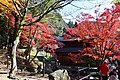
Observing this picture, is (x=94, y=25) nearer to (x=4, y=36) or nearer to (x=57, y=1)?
(x=57, y=1)

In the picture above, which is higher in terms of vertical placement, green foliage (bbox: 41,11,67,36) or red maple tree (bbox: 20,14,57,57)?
green foliage (bbox: 41,11,67,36)

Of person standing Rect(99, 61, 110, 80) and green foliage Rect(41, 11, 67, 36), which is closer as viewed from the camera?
person standing Rect(99, 61, 110, 80)

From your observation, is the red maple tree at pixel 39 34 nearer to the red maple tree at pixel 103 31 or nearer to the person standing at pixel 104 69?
the red maple tree at pixel 103 31

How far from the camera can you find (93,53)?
18359 millimetres

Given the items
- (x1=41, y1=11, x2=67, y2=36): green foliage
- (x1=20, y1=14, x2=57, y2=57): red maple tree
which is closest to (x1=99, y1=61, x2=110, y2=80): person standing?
(x1=41, y1=11, x2=67, y2=36): green foliage

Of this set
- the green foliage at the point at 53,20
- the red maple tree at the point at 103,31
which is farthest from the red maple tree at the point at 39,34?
the red maple tree at the point at 103,31

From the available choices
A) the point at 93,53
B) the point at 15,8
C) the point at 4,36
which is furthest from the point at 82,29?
the point at 4,36

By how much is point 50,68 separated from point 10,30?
6.46 metres

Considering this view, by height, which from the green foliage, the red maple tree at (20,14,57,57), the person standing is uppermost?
the green foliage

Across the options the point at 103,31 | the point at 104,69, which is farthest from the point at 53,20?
the point at 104,69

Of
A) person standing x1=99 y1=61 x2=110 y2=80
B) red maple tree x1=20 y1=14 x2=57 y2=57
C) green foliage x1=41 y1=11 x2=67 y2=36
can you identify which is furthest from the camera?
red maple tree x1=20 y1=14 x2=57 y2=57

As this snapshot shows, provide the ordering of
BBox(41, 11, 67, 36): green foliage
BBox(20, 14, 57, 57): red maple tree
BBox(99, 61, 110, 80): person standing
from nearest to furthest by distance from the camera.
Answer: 1. BBox(99, 61, 110, 80): person standing
2. BBox(41, 11, 67, 36): green foliage
3. BBox(20, 14, 57, 57): red maple tree

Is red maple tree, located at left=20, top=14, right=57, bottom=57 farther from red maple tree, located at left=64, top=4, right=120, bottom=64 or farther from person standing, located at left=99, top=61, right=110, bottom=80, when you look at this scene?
person standing, located at left=99, top=61, right=110, bottom=80

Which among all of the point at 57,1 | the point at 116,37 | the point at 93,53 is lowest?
the point at 93,53
